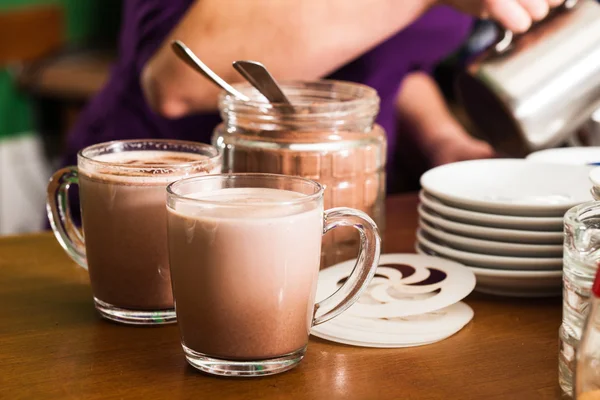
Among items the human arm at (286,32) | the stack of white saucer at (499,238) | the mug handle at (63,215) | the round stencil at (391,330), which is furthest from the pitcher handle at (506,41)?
the mug handle at (63,215)

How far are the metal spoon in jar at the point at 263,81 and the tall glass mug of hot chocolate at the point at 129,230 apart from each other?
90 millimetres

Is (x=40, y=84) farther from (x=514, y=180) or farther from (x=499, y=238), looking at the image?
(x=499, y=238)

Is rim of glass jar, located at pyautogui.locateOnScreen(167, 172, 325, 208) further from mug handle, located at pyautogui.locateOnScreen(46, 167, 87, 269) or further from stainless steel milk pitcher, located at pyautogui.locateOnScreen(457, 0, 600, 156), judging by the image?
stainless steel milk pitcher, located at pyautogui.locateOnScreen(457, 0, 600, 156)

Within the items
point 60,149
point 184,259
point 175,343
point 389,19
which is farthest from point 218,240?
point 60,149

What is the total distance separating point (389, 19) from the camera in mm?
1268

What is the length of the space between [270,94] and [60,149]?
3.29m

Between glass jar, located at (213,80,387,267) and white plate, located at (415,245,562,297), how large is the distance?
155 millimetres

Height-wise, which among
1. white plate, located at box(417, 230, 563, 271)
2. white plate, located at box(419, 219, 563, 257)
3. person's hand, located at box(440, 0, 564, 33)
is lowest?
white plate, located at box(417, 230, 563, 271)

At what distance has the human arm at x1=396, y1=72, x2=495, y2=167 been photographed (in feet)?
6.28

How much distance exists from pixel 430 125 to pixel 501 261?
110cm

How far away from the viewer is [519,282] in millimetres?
906

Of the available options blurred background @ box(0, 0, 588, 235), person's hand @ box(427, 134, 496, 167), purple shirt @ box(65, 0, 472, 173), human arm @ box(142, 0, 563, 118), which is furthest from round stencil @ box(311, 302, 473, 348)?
blurred background @ box(0, 0, 588, 235)

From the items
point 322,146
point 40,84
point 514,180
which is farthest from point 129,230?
point 40,84

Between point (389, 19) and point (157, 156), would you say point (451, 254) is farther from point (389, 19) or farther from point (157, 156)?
point (389, 19)
